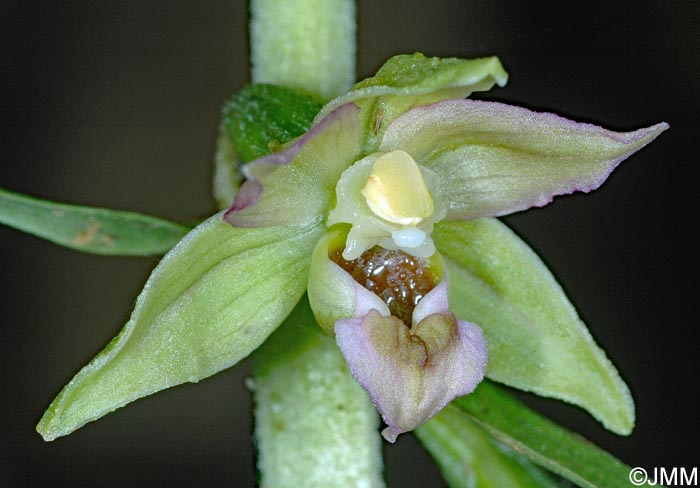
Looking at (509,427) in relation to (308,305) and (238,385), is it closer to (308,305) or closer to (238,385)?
(308,305)

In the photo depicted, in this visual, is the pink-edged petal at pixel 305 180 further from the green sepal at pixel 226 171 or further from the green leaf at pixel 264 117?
the green sepal at pixel 226 171

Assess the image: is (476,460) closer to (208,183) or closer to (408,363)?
(408,363)

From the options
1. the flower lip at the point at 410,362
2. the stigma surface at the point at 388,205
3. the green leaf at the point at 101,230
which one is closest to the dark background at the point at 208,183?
the green leaf at the point at 101,230

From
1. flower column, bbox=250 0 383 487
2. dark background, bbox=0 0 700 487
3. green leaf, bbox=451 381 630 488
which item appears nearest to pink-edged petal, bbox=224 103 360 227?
flower column, bbox=250 0 383 487

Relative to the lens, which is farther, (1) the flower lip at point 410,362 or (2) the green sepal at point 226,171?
(2) the green sepal at point 226,171

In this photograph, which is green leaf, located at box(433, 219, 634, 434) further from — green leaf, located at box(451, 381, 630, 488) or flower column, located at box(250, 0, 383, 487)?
flower column, located at box(250, 0, 383, 487)

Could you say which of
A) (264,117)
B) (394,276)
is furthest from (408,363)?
(264,117)
